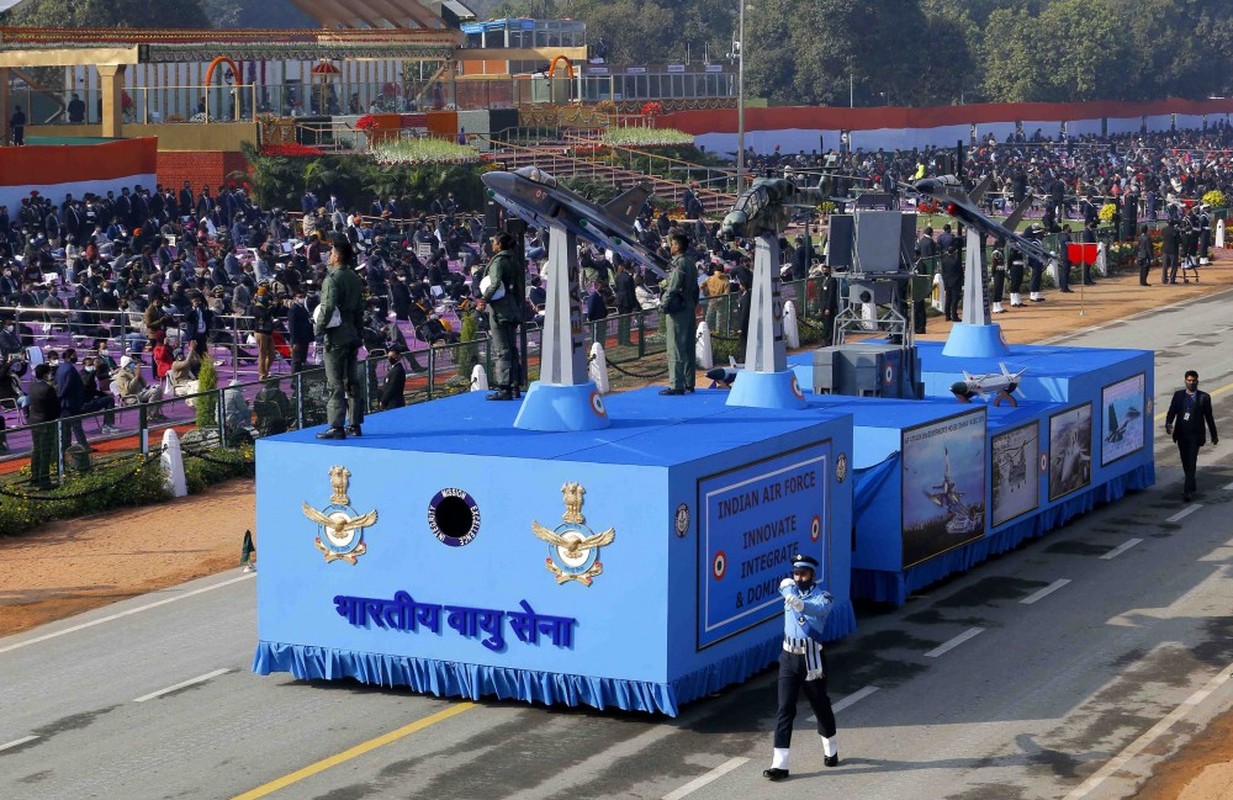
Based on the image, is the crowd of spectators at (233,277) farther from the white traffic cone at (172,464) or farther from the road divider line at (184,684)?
the road divider line at (184,684)

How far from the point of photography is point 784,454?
1773cm

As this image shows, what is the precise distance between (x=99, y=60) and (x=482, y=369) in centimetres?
3799

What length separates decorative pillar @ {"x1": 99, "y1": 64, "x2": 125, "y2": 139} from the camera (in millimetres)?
66312

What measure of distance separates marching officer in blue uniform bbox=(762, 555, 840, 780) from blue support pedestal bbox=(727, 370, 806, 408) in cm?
506

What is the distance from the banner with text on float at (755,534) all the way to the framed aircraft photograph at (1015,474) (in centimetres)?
456

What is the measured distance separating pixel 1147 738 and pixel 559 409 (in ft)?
19.1

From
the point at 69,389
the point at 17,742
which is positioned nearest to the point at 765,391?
the point at 17,742

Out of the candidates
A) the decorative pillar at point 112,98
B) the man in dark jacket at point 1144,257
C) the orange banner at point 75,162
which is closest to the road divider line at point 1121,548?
the man in dark jacket at point 1144,257

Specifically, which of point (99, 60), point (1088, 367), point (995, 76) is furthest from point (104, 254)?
point (995, 76)

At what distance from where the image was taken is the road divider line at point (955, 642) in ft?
62.0

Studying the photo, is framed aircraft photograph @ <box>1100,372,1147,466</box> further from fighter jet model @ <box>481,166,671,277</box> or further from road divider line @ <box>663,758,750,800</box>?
road divider line @ <box>663,758,750,800</box>

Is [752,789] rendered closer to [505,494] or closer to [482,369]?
[505,494]

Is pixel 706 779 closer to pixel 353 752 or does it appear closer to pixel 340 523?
pixel 353 752

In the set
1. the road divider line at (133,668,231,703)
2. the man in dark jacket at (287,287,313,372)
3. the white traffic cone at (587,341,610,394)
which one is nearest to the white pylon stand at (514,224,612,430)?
the road divider line at (133,668,231,703)
